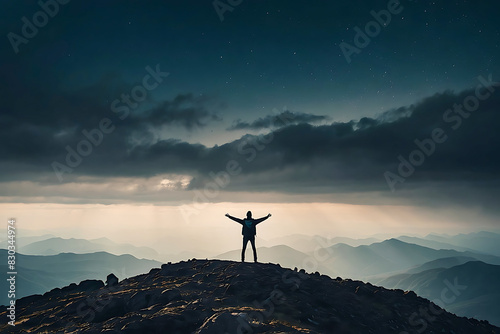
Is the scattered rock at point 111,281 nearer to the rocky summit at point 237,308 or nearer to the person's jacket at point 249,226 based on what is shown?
the rocky summit at point 237,308

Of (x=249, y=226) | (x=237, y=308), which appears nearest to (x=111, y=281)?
(x=249, y=226)

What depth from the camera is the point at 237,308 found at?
19969mm

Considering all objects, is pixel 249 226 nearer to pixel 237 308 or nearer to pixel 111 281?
pixel 237 308

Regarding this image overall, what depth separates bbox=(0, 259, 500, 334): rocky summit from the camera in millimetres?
18312

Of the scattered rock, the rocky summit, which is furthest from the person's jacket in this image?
the scattered rock

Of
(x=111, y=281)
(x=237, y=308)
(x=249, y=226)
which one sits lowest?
(x=237, y=308)

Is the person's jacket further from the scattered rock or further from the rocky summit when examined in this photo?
the scattered rock

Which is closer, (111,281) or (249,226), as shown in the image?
(249,226)

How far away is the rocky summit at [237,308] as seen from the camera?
18.3 metres

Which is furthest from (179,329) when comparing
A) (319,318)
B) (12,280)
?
(12,280)

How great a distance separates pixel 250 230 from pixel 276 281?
5.74 metres

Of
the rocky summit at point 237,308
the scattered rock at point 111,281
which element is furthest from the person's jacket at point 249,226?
the scattered rock at point 111,281

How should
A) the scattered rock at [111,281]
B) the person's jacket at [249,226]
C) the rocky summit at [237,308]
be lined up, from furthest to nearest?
the scattered rock at [111,281], the person's jacket at [249,226], the rocky summit at [237,308]

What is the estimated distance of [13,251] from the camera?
2483 cm
